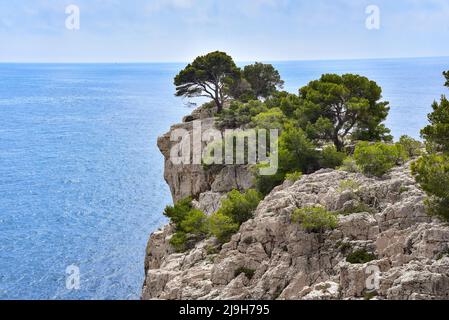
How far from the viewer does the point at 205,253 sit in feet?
104

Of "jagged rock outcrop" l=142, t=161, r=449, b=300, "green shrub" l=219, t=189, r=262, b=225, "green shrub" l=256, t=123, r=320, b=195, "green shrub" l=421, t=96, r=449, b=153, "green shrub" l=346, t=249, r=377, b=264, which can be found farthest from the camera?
"green shrub" l=256, t=123, r=320, b=195

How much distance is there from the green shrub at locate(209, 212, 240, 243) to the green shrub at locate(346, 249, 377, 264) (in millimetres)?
8905

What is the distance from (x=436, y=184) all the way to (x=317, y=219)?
542cm

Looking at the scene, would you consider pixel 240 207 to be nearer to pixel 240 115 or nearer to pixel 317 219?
pixel 317 219

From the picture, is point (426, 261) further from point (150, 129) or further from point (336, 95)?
point (150, 129)

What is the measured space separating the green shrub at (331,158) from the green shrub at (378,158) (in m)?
4.88

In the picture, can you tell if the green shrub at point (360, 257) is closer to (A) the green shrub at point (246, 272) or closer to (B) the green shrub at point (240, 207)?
(A) the green shrub at point (246, 272)

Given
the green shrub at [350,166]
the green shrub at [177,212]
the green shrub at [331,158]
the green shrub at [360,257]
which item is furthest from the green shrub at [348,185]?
the green shrub at [177,212]

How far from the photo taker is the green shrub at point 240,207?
33469 mm

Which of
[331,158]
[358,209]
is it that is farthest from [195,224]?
[358,209]

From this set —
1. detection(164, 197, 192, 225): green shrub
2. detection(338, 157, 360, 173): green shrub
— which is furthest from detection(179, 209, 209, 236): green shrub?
detection(338, 157, 360, 173): green shrub

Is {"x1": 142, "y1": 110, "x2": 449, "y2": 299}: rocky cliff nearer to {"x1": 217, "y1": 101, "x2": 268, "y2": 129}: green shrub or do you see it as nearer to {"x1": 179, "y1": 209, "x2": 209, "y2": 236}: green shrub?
{"x1": 179, "y1": 209, "x2": 209, "y2": 236}: green shrub

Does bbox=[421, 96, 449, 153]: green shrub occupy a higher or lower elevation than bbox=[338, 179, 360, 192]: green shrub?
higher

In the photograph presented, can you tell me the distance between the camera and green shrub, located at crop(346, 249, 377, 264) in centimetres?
2374
